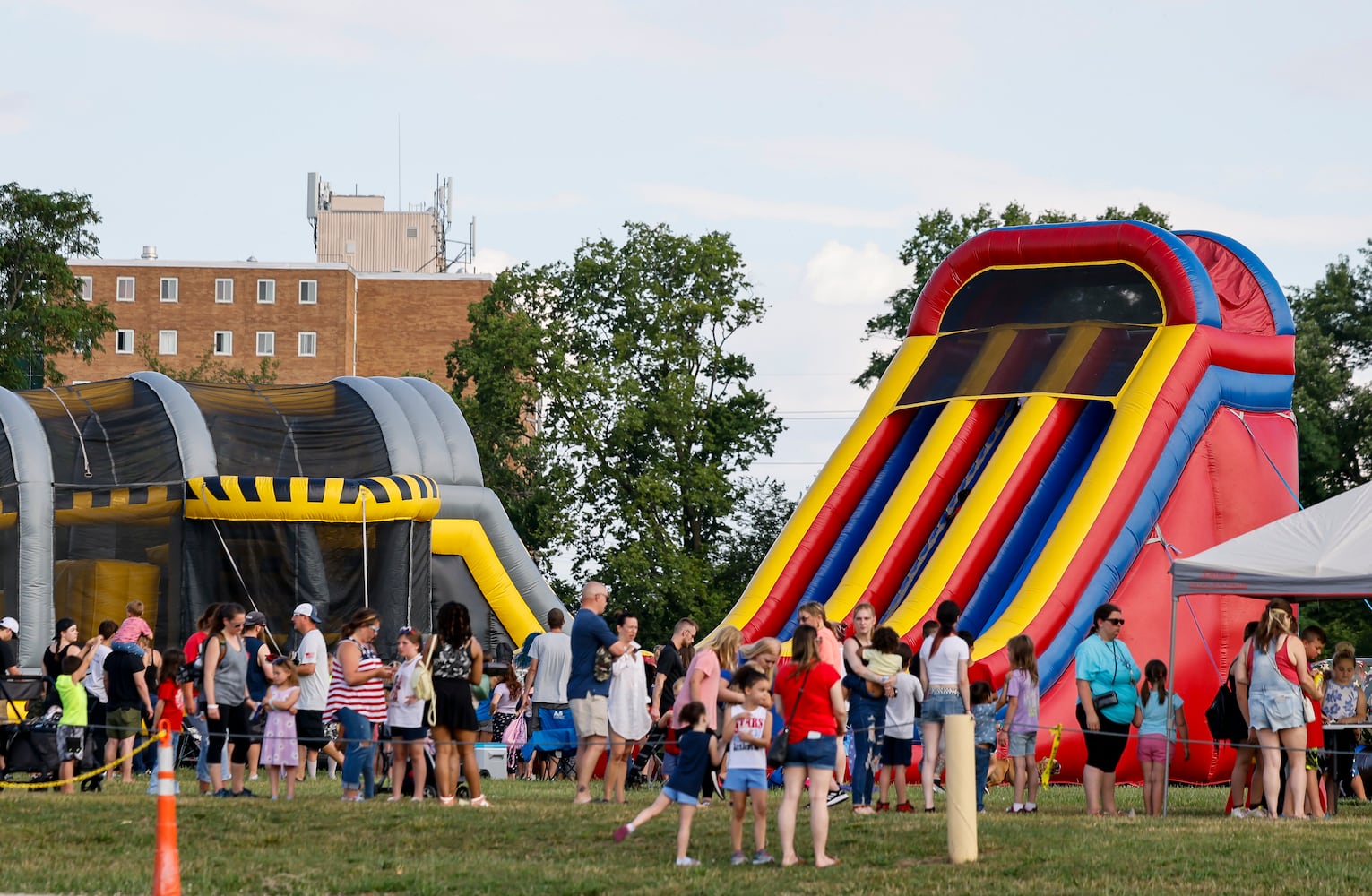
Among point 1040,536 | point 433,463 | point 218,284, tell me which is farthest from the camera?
point 218,284

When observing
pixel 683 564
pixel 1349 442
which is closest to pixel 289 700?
pixel 683 564

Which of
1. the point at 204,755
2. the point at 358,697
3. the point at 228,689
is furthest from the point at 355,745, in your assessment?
the point at 204,755

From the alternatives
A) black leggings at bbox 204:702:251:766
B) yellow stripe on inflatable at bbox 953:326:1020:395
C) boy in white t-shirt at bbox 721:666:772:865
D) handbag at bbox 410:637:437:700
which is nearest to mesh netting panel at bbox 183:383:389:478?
yellow stripe on inflatable at bbox 953:326:1020:395

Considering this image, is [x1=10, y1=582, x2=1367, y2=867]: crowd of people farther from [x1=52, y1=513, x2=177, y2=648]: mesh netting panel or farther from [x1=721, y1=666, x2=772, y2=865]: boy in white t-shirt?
[x1=52, y1=513, x2=177, y2=648]: mesh netting panel

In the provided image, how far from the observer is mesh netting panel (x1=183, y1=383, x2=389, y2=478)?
22219mm

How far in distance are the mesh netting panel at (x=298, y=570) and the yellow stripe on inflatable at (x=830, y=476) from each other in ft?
12.8

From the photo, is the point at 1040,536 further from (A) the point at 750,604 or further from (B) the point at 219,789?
(B) the point at 219,789

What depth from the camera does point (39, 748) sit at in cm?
1441

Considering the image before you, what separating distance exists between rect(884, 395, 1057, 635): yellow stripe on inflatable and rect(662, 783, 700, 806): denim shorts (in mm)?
8022

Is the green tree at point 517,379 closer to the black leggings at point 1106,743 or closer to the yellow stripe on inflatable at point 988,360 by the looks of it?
the yellow stripe on inflatable at point 988,360

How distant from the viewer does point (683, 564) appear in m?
34.7

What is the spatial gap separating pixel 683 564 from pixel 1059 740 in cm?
1731

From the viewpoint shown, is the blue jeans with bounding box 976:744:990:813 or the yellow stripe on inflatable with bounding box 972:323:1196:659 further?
the yellow stripe on inflatable with bounding box 972:323:1196:659

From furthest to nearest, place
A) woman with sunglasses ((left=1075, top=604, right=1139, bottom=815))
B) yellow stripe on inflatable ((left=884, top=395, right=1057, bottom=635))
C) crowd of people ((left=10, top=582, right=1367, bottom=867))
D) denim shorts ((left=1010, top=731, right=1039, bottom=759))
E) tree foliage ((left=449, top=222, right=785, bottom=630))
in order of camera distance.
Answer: tree foliage ((left=449, top=222, right=785, bottom=630)) < yellow stripe on inflatable ((left=884, top=395, right=1057, bottom=635)) < denim shorts ((left=1010, top=731, right=1039, bottom=759)) < woman with sunglasses ((left=1075, top=604, right=1139, bottom=815)) < crowd of people ((left=10, top=582, right=1367, bottom=867))
